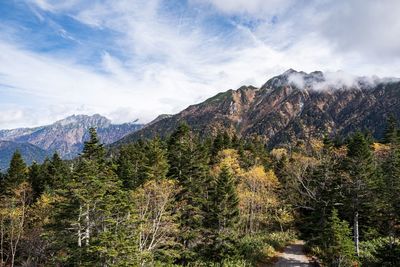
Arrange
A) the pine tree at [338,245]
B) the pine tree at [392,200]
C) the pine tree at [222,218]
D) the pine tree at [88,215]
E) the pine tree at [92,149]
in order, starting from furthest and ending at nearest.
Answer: the pine tree at [92,149] < the pine tree at [222,218] < the pine tree at [392,200] < the pine tree at [338,245] < the pine tree at [88,215]

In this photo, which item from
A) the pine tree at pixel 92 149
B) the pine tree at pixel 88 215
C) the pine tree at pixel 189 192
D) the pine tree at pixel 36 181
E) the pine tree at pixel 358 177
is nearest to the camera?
the pine tree at pixel 88 215

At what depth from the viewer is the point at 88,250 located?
22.8 meters

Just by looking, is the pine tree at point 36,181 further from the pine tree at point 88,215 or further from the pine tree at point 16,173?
the pine tree at point 88,215

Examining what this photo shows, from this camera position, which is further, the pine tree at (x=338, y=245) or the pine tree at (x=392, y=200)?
the pine tree at (x=392, y=200)

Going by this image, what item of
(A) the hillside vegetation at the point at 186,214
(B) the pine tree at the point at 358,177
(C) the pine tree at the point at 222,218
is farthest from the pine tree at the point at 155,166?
(B) the pine tree at the point at 358,177

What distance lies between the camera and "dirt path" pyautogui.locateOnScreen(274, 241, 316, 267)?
34.2 m

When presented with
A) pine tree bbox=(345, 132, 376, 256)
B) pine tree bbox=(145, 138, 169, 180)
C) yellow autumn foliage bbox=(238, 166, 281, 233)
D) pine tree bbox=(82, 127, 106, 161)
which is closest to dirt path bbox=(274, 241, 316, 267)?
pine tree bbox=(345, 132, 376, 256)

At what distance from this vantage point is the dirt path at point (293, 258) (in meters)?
34.2

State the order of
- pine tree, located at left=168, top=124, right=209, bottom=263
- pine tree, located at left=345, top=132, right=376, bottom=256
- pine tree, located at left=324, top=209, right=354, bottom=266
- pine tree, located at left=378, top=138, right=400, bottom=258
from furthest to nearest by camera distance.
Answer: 1. pine tree, located at left=345, top=132, right=376, bottom=256
2. pine tree, located at left=168, top=124, right=209, bottom=263
3. pine tree, located at left=378, top=138, right=400, bottom=258
4. pine tree, located at left=324, top=209, right=354, bottom=266

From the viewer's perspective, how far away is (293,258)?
3706cm

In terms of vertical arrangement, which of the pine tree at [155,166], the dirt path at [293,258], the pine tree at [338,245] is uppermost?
the pine tree at [155,166]

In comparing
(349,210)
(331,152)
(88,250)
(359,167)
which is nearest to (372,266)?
(349,210)

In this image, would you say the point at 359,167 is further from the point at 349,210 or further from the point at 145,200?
the point at 145,200

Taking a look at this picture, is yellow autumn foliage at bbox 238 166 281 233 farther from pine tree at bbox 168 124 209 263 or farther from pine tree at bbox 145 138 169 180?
pine tree at bbox 145 138 169 180
